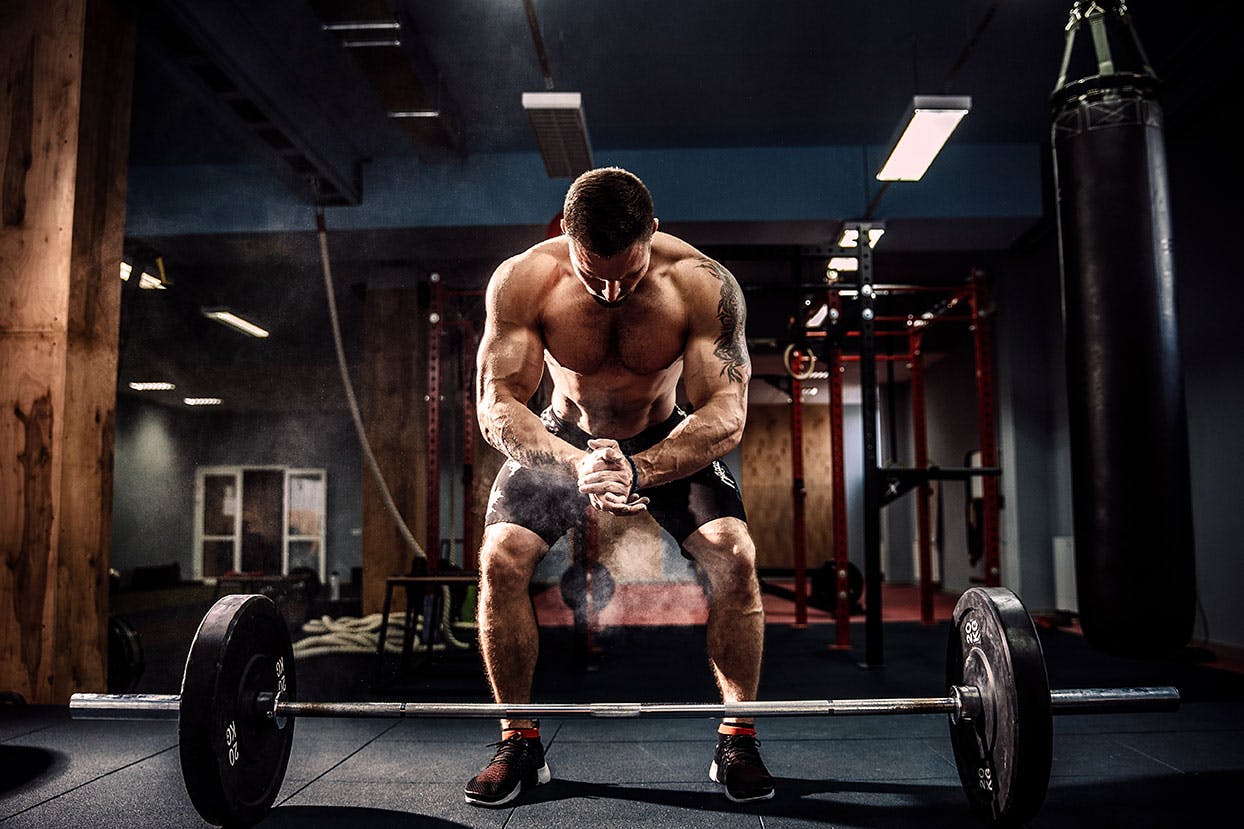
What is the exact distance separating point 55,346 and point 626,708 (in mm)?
2505

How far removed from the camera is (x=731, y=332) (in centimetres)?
→ 188

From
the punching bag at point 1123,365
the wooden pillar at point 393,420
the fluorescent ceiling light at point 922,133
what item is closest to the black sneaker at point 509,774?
the punching bag at point 1123,365

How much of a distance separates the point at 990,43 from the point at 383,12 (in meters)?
2.75

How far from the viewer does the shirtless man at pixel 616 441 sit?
70.1 inches

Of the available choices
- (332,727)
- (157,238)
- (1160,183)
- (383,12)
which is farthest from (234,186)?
(1160,183)

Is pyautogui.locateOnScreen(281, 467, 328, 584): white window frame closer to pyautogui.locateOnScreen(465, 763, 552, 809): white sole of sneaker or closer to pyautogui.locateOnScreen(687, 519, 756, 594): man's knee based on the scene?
pyautogui.locateOnScreen(465, 763, 552, 809): white sole of sneaker

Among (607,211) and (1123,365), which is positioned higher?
(607,211)

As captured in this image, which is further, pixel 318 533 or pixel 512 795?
pixel 318 533

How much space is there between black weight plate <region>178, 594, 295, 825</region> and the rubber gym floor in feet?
0.39

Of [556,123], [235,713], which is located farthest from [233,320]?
[235,713]

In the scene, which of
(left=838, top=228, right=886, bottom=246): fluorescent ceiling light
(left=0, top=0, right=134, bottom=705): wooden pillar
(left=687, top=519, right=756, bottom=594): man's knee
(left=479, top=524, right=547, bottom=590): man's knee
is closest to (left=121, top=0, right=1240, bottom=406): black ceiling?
(left=838, top=228, right=886, bottom=246): fluorescent ceiling light

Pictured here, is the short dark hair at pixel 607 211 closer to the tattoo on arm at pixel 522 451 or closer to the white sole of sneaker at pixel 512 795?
the tattoo on arm at pixel 522 451

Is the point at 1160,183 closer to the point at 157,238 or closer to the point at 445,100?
the point at 445,100

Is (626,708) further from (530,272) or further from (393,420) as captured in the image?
(393,420)
